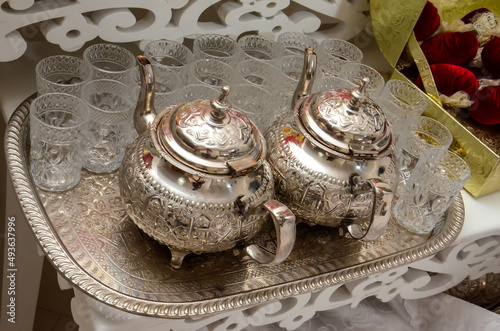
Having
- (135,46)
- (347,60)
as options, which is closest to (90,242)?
(135,46)

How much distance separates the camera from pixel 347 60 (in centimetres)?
103

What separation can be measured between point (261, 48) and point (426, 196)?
0.36 meters

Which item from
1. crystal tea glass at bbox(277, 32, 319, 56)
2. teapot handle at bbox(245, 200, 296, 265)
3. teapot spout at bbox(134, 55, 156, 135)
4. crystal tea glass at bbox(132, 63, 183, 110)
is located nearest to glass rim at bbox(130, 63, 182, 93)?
crystal tea glass at bbox(132, 63, 183, 110)

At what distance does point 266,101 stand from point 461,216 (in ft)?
1.18

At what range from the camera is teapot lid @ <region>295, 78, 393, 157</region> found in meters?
0.71

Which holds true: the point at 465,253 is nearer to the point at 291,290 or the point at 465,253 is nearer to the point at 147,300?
the point at 291,290

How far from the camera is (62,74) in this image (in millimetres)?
872

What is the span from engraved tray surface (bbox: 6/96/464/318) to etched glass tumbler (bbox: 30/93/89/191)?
→ 0.02m

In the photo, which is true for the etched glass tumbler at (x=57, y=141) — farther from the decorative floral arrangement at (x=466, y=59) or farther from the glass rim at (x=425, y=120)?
the decorative floral arrangement at (x=466, y=59)

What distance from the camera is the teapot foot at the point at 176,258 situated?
0.70 m

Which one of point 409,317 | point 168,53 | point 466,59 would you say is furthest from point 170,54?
point 409,317

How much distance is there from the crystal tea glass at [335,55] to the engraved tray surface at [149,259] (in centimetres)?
32

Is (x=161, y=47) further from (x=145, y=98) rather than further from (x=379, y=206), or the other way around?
(x=379, y=206)

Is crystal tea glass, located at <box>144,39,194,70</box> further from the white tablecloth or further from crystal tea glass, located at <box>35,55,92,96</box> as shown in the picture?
the white tablecloth
